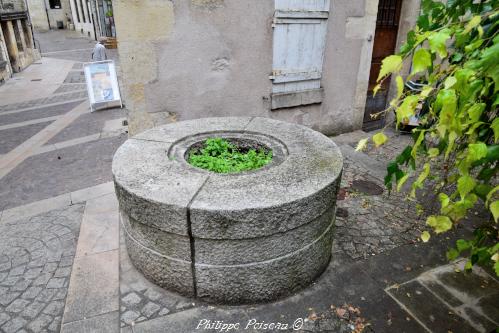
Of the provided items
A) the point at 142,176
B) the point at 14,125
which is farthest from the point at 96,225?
the point at 14,125

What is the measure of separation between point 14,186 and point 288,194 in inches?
177

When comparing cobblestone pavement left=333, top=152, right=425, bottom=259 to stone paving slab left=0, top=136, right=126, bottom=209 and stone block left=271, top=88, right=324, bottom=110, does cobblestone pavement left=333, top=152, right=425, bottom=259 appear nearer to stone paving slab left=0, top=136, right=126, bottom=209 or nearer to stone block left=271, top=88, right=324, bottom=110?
stone block left=271, top=88, right=324, bottom=110

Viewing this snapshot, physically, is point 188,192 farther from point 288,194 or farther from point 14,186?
point 14,186

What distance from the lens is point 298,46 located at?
19.1 feet

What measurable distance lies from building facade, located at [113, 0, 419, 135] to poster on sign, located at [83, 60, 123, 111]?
4.52 meters

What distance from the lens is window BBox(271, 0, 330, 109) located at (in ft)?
18.2

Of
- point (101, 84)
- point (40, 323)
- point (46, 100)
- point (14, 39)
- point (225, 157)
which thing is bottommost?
Result: point (40, 323)

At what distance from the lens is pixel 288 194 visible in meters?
2.79

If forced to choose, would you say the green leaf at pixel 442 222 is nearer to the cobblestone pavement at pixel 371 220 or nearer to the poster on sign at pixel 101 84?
the cobblestone pavement at pixel 371 220

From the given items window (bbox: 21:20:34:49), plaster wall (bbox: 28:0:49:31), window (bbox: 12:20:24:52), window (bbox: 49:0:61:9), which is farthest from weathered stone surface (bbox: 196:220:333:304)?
window (bbox: 49:0:61:9)

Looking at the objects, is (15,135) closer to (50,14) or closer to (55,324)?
(55,324)

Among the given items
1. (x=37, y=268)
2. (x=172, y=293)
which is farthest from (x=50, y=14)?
(x=172, y=293)

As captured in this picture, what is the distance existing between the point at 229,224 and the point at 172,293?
0.98m

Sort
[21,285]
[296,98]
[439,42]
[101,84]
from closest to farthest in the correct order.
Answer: [439,42]
[21,285]
[296,98]
[101,84]
